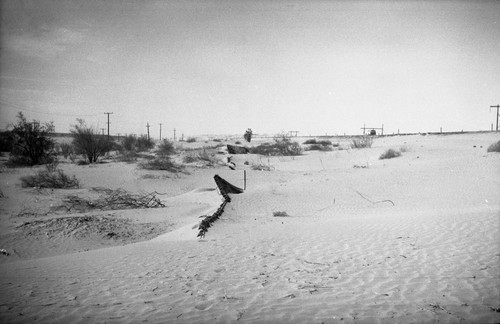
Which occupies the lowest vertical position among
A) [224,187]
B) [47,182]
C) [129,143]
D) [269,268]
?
[269,268]

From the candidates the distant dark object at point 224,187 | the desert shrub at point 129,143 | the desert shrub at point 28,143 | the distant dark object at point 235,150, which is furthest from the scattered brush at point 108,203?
→ the desert shrub at point 129,143

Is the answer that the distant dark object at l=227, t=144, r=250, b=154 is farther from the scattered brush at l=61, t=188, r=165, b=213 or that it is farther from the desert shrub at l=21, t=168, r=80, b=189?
the scattered brush at l=61, t=188, r=165, b=213

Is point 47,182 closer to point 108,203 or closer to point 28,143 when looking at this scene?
point 108,203

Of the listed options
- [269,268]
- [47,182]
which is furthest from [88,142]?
[269,268]

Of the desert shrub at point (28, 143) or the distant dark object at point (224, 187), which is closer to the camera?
the distant dark object at point (224, 187)

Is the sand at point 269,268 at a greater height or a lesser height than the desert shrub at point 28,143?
lesser

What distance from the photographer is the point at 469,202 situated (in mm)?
8031

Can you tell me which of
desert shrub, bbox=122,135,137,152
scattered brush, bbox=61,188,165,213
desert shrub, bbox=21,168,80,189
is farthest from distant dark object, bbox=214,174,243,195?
desert shrub, bbox=122,135,137,152

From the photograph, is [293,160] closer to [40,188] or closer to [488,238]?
[40,188]

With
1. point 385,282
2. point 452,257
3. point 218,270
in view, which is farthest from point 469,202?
point 218,270

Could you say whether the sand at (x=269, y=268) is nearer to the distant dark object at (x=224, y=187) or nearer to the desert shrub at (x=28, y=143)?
the distant dark object at (x=224, y=187)

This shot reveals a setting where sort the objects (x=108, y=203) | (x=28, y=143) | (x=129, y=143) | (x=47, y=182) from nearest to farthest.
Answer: (x=108, y=203), (x=47, y=182), (x=28, y=143), (x=129, y=143)

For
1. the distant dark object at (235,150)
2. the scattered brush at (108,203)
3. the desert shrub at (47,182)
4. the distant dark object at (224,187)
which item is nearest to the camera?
the scattered brush at (108,203)

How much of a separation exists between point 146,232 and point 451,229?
23.0 ft
